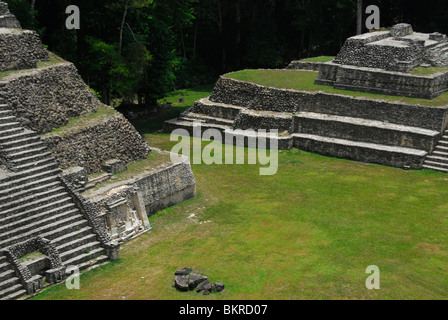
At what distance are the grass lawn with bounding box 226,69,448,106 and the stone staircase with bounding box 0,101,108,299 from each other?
571 inches

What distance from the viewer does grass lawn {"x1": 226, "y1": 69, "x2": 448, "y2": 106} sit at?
84.0 feet

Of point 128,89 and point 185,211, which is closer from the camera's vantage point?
point 185,211

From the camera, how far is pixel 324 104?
1079 inches

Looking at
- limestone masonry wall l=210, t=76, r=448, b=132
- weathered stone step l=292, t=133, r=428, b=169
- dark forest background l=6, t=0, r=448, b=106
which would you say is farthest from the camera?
dark forest background l=6, t=0, r=448, b=106

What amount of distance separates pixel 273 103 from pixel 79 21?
33.6 feet

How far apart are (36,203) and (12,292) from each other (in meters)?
2.76

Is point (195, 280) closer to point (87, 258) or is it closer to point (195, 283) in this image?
point (195, 283)

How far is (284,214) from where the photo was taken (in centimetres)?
1972

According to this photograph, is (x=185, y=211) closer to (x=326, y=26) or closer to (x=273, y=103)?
(x=273, y=103)

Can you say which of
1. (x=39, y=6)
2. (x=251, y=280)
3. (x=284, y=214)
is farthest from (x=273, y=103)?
(x=251, y=280)

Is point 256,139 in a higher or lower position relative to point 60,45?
lower

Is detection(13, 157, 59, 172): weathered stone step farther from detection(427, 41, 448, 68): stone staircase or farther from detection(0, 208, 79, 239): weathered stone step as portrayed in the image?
detection(427, 41, 448, 68): stone staircase

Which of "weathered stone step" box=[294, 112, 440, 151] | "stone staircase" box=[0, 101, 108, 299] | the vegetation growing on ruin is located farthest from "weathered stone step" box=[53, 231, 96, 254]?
"weathered stone step" box=[294, 112, 440, 151]

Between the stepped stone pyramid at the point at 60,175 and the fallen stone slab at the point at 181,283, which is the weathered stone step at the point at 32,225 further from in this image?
the fallen stone slab at the point at 181,283
